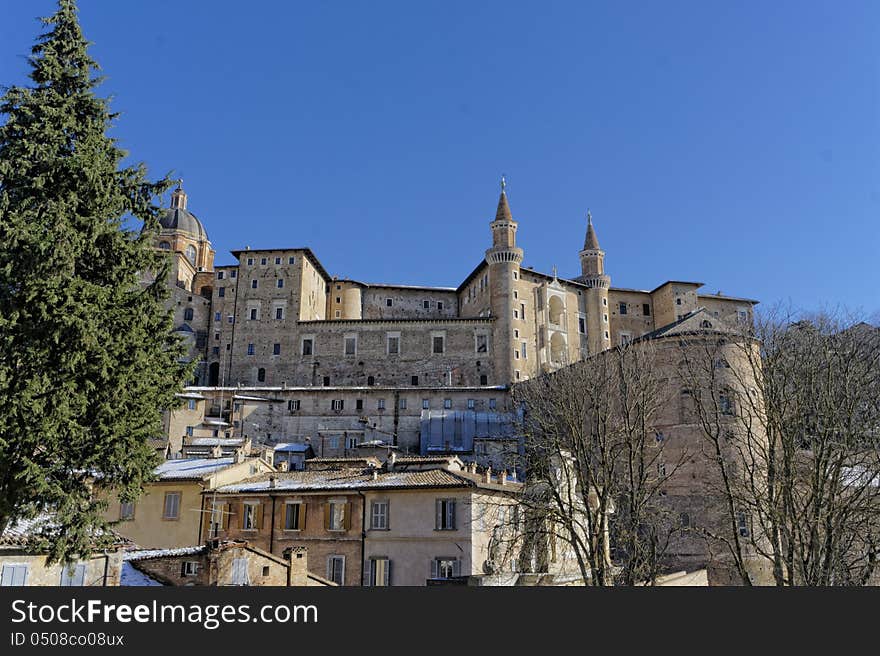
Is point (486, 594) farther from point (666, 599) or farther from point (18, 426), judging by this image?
point (18, 426)

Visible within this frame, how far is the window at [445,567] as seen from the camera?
82.7 ft

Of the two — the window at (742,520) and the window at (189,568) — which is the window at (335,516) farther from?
the window at (742,520)

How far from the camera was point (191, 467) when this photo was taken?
31.7 m

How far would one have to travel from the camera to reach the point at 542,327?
73.1 metres

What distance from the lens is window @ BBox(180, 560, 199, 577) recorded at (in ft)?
66.8

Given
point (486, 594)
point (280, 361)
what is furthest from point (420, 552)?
point (280, 361)

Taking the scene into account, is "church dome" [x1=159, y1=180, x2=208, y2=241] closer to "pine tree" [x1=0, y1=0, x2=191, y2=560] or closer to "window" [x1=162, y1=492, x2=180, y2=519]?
"window" [x1=162, y1=492, x2=180, y2=519]

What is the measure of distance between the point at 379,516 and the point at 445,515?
7.31 feet

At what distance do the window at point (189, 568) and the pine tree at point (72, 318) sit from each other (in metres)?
6.03

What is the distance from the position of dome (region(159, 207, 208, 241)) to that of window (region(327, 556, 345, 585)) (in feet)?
222

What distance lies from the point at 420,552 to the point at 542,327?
160 feet

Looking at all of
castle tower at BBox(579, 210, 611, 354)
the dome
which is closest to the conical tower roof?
castle tower at BBox(579, 210, 611, 354)

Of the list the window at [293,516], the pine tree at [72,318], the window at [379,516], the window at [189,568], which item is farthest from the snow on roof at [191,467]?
the pine tree at [72,318]

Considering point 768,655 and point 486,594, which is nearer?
point 768,655
